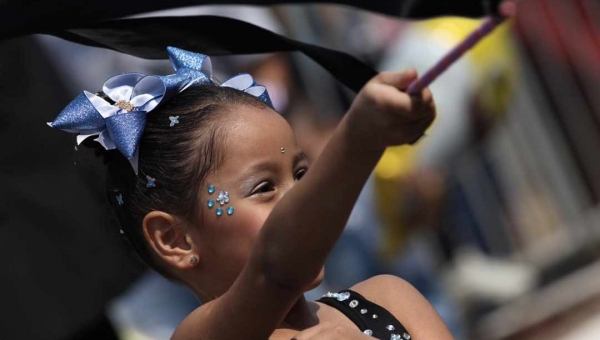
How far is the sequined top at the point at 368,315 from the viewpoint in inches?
69.4

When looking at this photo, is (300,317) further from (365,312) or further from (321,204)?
(321,204)

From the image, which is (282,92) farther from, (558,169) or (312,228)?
(312,228)

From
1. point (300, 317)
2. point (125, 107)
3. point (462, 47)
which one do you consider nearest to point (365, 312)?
point (300, 317)

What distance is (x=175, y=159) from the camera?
1.78m

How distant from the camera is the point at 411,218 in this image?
13.0 feet

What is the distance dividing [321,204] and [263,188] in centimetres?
41

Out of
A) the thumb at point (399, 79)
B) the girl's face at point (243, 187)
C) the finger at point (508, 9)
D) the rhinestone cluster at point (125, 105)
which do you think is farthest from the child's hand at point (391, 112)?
the rhinestone cluster at point (125, 105)

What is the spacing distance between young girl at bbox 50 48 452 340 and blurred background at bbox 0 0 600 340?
85 cm

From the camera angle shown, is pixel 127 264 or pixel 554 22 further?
pixel 554 22

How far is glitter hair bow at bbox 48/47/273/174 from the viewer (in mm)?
1800

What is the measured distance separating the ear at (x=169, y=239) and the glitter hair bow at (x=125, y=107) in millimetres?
98

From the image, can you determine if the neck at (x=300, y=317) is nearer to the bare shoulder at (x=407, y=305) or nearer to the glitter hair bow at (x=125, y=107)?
the bare shoulder at (x=407, y=305)

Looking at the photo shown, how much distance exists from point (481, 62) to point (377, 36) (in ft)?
1.26

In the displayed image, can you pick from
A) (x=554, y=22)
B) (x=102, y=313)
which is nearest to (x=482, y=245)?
(x=554, y=22)
